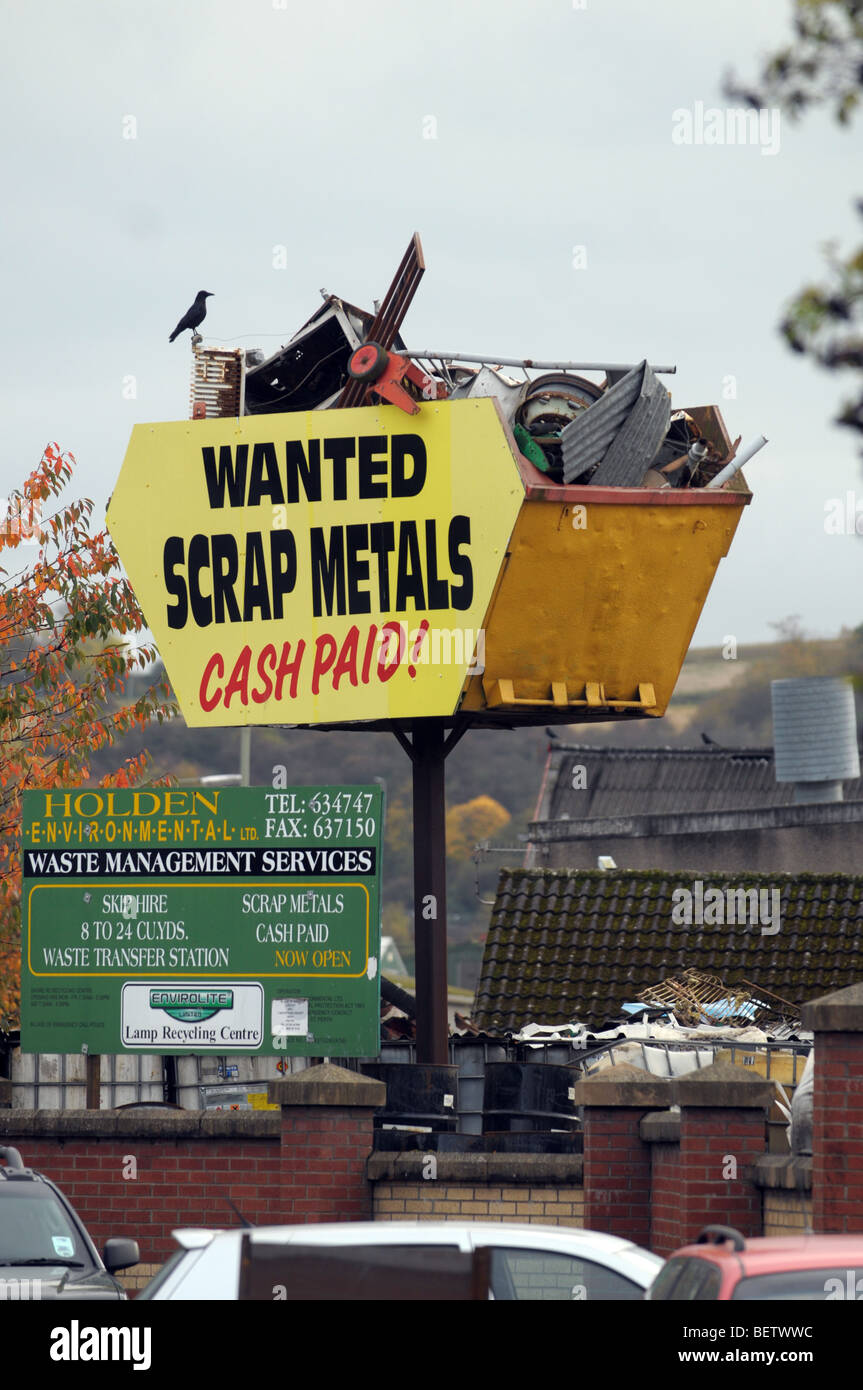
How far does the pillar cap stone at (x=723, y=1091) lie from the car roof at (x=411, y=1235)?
4046 mm

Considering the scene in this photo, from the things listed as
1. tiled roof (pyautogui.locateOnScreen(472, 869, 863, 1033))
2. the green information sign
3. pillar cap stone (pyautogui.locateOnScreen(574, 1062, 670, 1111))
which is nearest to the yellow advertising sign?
the green information sign

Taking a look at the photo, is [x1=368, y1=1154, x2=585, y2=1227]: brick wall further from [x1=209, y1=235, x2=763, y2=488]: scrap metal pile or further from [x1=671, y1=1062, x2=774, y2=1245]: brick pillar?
[x1=209, y1=235, x2=763, y2=488]: scrap metal pile

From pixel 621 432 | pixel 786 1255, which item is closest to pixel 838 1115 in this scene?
pixel 786 1255

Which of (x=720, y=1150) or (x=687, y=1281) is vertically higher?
(x=687, y=1281)

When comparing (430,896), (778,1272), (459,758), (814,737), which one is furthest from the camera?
(459,758)

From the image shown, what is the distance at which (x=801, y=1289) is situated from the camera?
7.12 meters

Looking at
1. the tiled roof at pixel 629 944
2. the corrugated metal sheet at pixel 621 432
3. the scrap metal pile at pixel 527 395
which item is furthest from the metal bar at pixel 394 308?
the tiled roof at pixel 629 944

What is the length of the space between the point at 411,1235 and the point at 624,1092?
563 cm

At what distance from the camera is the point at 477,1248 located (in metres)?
8.24

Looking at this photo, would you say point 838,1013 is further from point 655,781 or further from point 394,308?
point 655,781

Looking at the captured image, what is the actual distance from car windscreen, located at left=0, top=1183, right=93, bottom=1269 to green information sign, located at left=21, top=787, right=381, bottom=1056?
177 inches
